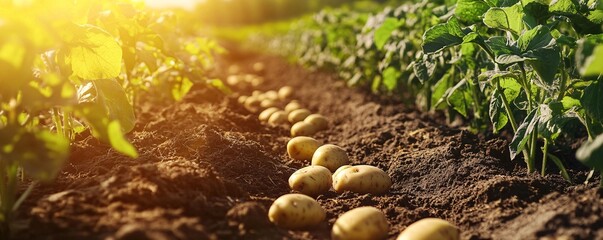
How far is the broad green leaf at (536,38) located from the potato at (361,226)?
3.78 feet

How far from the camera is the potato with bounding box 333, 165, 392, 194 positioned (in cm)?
354

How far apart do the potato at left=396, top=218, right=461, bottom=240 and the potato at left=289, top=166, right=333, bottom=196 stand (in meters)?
0.98

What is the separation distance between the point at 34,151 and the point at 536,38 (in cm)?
246

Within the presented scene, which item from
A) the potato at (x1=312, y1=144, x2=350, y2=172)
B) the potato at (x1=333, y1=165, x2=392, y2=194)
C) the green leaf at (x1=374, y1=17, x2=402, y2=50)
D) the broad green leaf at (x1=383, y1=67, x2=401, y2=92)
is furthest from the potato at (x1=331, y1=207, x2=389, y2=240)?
the broad green leaf at (x1=383, y1=67, x2=401, y2=92)

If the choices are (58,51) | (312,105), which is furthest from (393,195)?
(312,105)

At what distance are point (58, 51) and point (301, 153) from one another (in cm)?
189

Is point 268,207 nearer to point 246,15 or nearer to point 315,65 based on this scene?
point 315,65

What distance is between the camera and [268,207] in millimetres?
3264

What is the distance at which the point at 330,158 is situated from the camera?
13.2 feet

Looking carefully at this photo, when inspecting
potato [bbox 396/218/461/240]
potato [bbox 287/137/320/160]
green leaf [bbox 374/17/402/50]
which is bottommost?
potato [bbox 396/218/461/240]

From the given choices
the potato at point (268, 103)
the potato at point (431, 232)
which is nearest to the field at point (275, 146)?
the potato at point (431, 232)

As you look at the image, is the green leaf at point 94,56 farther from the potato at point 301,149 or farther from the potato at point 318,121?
the potato at point 318,121

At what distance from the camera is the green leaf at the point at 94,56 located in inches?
127

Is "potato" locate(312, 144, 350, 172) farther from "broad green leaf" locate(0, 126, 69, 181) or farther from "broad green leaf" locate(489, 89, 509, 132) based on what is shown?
"broad green leaf" locate(0, 126, 69, 181)
